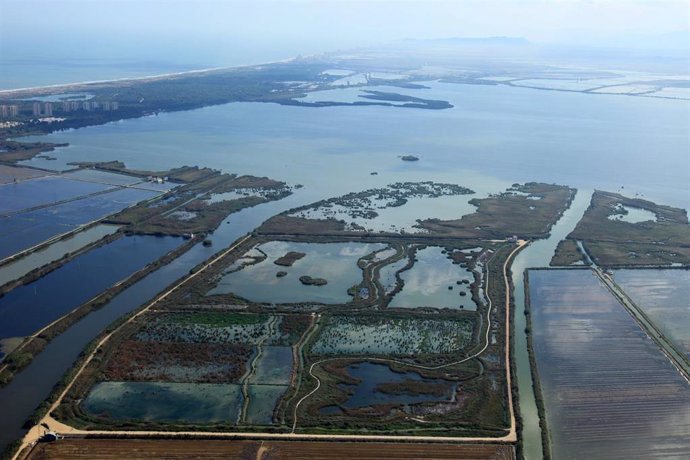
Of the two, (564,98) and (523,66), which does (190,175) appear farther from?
(523,66)

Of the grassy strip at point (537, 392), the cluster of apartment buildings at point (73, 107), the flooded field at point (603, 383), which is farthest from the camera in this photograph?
the cluster of apartment buildings at point (73, 107)

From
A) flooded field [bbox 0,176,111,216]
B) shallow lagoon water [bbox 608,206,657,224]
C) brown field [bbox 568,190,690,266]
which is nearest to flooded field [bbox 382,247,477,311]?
brown field [bbox 568,190,690,266]

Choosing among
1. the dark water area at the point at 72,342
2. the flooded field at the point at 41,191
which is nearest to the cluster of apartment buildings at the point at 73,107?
the flooded field at the point at 41,191

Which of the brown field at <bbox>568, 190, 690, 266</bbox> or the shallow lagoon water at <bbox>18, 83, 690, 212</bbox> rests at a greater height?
the shallow lagoon water at <bbox>18, 83, 690, 212</bbox>

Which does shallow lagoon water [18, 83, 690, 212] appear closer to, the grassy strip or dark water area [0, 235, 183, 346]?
dark water area [0, 235, 183, 346]

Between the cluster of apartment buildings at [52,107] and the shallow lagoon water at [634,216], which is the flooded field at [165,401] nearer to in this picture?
the shallow lagoon water at [634,216]

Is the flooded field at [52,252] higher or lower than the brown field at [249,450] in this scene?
higher
